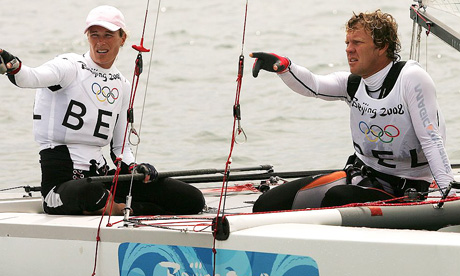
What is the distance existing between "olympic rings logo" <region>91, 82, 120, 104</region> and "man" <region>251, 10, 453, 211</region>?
609 mm

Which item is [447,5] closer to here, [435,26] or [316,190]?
[435,26]

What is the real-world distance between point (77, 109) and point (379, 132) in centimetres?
102

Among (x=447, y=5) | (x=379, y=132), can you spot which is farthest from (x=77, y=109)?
(x=447, y=5)

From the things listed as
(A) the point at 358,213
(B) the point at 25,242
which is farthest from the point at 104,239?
(A) the point at 358,213

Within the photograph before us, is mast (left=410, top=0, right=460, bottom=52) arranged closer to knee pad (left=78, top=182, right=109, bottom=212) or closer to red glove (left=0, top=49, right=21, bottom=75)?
knee pad (left=78, top=182, right=109, bottom=212)

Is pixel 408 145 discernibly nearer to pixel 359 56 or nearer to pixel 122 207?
pixel 359 56

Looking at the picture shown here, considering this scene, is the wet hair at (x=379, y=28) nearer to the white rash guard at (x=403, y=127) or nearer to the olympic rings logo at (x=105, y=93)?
the white rash guard at (x=403, y=127)

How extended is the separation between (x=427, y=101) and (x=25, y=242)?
135 cm

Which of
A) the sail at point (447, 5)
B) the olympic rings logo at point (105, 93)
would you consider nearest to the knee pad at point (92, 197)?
the olympic rings logo at point (105, 93)

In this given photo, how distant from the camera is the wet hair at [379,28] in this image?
3.09 metres

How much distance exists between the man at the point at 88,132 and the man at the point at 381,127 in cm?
41

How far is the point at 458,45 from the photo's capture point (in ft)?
12.2

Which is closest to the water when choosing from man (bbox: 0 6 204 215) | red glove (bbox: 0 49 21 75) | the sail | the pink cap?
the sail

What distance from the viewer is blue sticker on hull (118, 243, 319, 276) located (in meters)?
2.61
